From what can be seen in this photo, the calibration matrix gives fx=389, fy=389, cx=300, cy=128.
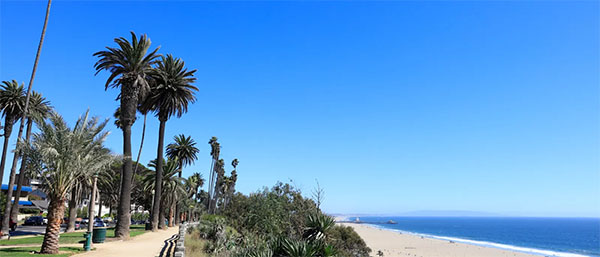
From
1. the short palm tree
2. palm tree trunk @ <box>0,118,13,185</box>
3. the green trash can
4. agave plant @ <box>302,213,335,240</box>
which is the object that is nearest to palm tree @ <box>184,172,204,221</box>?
the short palm tree

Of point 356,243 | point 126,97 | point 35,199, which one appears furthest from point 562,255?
point 35,199

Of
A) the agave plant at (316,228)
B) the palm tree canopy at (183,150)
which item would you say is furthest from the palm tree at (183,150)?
the agave plant at (316,228)

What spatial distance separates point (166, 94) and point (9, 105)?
14537 millimetres

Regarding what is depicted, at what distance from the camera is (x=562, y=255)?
64312mm

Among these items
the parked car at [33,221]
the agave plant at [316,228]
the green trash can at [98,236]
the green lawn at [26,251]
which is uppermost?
the agave plant at [316,228]

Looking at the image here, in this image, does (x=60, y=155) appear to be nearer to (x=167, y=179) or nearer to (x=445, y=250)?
(x=167, y=179)

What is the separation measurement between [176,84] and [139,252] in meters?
19.3


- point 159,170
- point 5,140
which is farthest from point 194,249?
point 5,140

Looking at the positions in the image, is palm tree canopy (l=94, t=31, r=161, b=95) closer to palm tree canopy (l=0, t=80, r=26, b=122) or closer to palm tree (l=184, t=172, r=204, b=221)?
palm tree canopy (l=0, t=80, r=26, b=122)

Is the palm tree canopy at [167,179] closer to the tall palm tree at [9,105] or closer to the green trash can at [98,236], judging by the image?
the tall palm tree at [9,105]

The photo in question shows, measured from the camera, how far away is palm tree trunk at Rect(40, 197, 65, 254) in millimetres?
18766

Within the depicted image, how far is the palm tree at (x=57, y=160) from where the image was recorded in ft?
63.4

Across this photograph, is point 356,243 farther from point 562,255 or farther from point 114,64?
point 562,255

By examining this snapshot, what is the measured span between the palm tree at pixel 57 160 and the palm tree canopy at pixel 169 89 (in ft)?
47.2
